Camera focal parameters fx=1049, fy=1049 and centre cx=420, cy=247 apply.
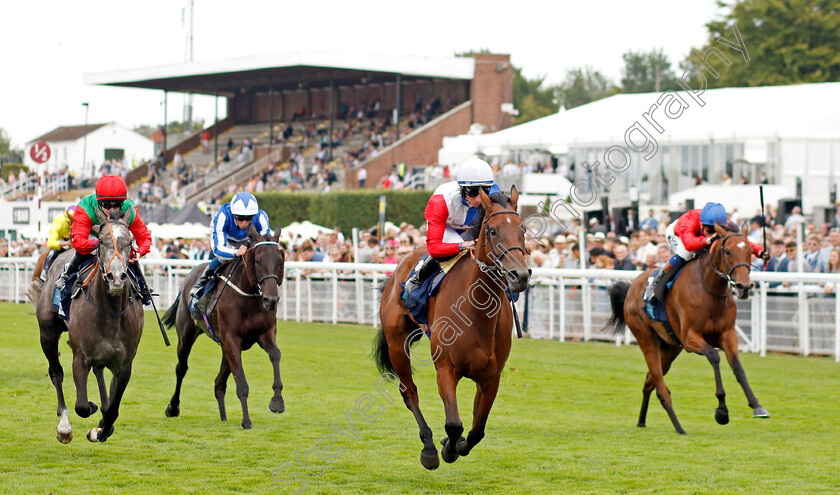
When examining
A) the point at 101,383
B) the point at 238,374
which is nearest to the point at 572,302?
the point at 238,374

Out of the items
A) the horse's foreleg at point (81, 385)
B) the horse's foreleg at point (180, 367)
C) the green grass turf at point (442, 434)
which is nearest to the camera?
the green grass turf at point (442, 434)

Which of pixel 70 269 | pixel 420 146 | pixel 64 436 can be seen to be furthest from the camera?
pixel 420 146

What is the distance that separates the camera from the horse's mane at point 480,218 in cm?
571

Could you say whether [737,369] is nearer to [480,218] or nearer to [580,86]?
[480,218]

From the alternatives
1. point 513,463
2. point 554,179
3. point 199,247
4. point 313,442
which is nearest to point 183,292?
point 313,442

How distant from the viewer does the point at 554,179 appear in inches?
949

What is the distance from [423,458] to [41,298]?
3.65 meters

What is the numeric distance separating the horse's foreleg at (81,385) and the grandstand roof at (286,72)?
3002cm

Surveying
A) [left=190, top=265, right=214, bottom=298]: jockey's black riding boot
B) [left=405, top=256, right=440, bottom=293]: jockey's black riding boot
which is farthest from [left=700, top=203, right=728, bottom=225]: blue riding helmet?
[left=190, top=265, right=214, bottom=298]: jockey's black riding boot

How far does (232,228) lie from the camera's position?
8.77 metres

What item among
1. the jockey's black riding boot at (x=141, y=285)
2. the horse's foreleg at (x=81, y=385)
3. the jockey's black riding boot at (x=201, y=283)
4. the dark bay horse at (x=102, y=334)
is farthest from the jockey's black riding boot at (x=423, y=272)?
the jockey's black riding boot at (x=201, y=283)

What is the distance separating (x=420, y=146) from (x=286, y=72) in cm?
690

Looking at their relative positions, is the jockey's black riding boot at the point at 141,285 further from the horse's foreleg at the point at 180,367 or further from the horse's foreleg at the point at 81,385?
the horse's foreleg at the point at 180,367

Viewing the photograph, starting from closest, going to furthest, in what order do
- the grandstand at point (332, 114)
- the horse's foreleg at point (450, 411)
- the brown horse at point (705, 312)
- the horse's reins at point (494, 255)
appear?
the horse's reins at point (494, 255) < the horse's foreleg at point (450, 411) < the brown horse at point (705, 312) < the grandstand at point (332, 114)
